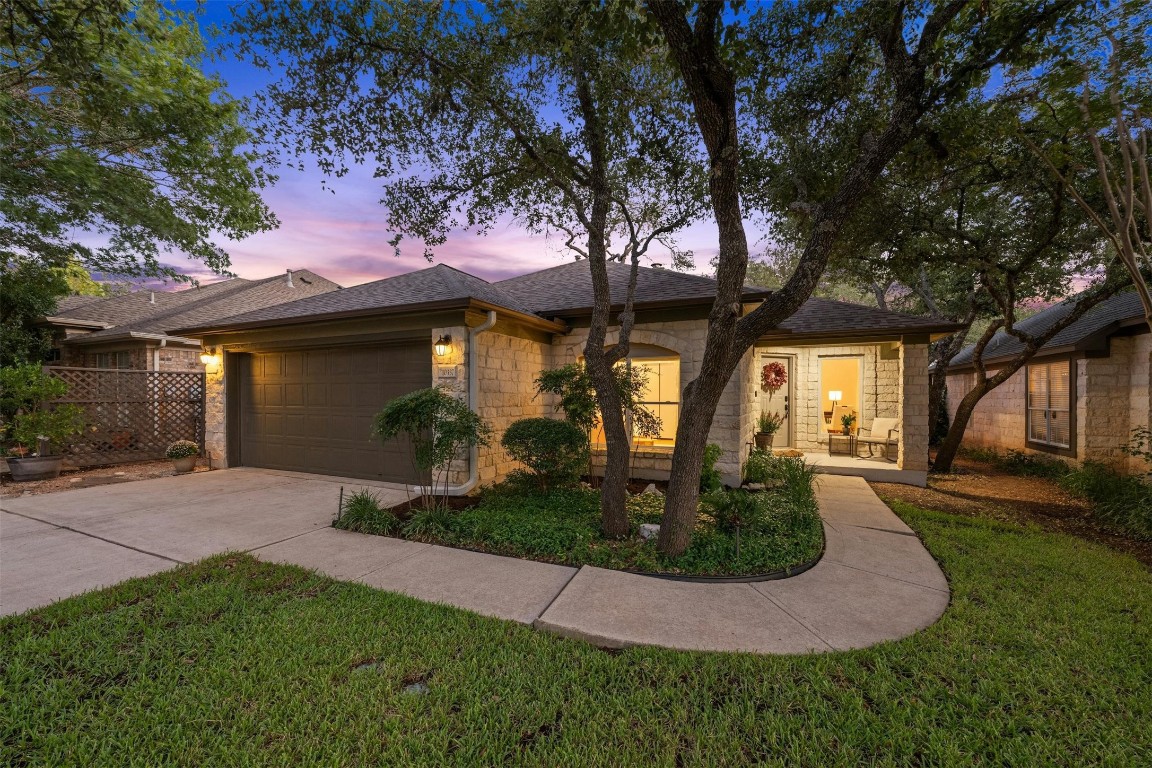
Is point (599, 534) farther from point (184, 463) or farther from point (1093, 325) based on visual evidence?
point (1093, 325)

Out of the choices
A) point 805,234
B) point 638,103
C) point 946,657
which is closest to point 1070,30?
point 805,234

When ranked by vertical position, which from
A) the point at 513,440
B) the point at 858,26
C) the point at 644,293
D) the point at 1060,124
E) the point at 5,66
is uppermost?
the point at 5,66

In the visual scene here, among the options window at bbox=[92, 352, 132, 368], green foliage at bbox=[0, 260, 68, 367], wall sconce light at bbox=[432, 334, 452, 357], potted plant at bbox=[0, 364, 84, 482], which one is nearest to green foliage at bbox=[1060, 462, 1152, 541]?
wall sconce light at bbox=[432, 334, 452, 357]

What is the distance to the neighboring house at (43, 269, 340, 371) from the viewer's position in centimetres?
1112

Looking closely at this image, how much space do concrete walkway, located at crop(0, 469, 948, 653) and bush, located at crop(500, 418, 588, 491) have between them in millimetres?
1833

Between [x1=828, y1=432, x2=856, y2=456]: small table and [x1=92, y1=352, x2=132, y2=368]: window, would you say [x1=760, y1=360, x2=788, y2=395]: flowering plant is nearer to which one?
[x1=828, y1=432, x2=856, y2=456]: small table

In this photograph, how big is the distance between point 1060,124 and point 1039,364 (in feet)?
24.6

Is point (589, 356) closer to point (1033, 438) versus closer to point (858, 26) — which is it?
point (858, 26)

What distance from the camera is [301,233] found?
32.8 feet

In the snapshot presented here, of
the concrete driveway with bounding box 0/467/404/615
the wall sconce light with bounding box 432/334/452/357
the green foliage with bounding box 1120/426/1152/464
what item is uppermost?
the wall sconce light with bounding box 432/334/452/357

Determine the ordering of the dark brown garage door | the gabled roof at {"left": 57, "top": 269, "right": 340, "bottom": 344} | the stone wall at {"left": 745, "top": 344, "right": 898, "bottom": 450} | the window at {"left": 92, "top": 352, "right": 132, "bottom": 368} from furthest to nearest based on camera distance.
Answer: the window at {"left": 92, "top": 352, "right": 132, "bottom": 368} < the gabled roof at {"left": 57, "top": 269, "right": 340, "bottom": 344} < the stone wall at {"left": 745, "top": 344, "right": 898, "bottom": 450} < the dark brown garage door

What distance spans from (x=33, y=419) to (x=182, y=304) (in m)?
8.11

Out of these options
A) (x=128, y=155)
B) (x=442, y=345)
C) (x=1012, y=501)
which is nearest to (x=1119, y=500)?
(x=1012, y=501)

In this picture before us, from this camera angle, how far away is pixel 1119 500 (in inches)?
226
